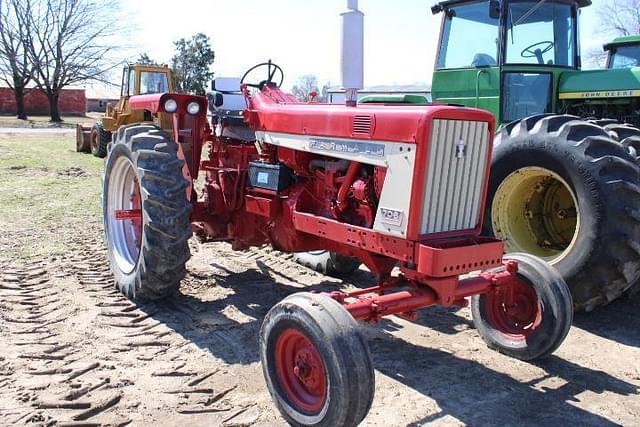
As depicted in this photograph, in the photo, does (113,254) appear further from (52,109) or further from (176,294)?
(52,109)

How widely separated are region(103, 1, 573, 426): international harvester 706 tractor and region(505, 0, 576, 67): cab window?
2.97 metres

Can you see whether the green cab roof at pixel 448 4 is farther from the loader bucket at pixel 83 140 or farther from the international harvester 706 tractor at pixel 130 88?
the loader bucket at pixel 83 140

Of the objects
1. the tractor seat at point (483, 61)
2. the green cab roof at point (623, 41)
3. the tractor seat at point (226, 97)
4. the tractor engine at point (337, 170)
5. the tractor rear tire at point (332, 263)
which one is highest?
the green cab roof at point (623, 41)

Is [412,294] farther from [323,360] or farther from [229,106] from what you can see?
[229,106]

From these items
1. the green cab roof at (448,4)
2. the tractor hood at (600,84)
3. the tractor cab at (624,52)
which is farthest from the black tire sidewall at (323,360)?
the tractor cab at (624,52)

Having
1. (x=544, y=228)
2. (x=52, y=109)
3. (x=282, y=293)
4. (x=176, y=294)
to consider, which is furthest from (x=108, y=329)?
(x=52, y=109)

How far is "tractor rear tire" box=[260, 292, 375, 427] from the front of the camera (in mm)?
2842

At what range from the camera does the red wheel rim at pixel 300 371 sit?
10.2 ft

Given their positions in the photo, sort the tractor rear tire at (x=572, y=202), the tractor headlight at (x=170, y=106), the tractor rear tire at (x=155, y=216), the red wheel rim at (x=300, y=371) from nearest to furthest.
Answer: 1. the red wheel rim at (x=300, y=371)
2. the tractor rear tire at (x=572, y=202)
3. the tractor rear tire at (x=155, y=216)
4. the tractor headlight at (x=170, y=106)

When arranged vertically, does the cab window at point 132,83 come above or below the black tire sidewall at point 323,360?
above

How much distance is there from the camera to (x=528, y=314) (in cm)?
399

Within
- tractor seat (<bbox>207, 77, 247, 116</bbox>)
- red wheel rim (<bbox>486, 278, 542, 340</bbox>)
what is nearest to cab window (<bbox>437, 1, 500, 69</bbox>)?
tractor seat (<bbox>207, 77, 247, 116</bbox>)

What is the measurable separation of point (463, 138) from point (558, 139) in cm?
163

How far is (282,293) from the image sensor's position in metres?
5.25
